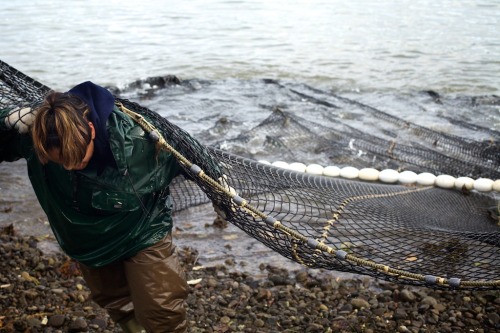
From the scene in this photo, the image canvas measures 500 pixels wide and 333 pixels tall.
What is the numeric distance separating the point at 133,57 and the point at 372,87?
6274 mm

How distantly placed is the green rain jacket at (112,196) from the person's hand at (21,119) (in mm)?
47

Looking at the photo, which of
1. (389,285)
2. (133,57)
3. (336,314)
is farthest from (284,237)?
(133,57)

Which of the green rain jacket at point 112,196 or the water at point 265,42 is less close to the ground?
the green rain jacket at point 112,196

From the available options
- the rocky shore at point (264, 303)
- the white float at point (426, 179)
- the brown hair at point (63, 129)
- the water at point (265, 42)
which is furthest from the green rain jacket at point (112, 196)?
the water at point (265, 42)

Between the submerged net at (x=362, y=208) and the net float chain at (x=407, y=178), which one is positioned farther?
the net float chain at (x=407, y=178)

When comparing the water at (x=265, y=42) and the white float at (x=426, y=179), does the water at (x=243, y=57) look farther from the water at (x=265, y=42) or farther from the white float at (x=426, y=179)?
the white float at (x=426, y=179)

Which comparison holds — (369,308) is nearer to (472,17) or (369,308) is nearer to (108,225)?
(108,225)

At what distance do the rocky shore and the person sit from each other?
91 cm

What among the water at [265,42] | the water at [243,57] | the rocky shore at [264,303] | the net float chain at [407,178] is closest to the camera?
the rocky shore at [264,303]

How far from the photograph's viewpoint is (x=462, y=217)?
500cm

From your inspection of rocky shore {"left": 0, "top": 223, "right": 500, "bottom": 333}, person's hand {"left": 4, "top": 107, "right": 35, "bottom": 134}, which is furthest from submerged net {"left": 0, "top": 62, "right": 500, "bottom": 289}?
rocky shore {"left": 0, "top": 223, "right": 500, "bottom": 333}

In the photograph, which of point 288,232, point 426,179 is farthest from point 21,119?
point 426,179

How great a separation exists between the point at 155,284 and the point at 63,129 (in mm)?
913

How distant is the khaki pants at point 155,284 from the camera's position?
2.95m
